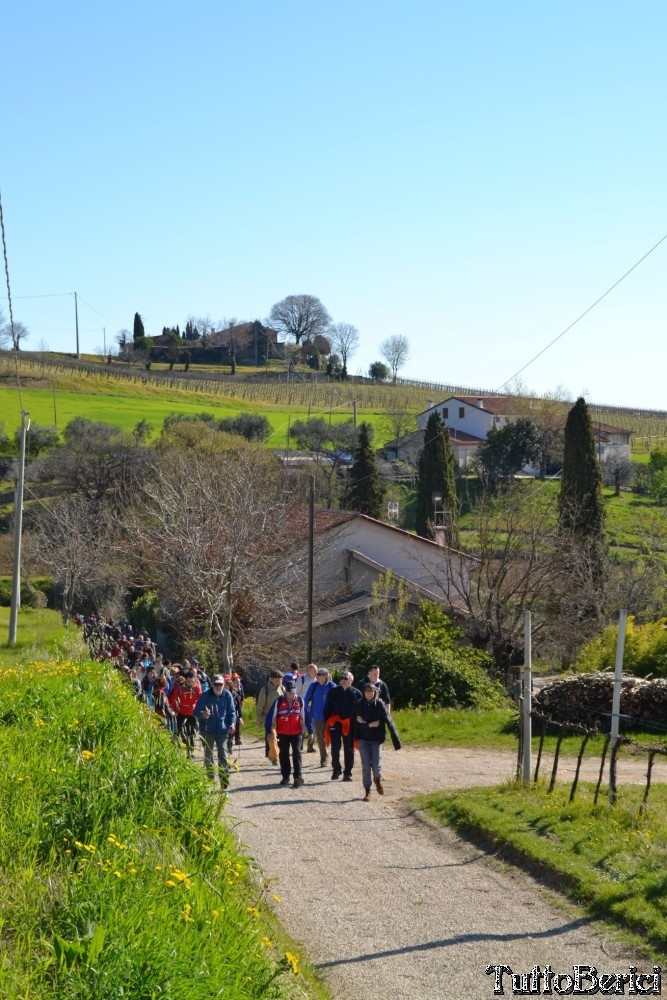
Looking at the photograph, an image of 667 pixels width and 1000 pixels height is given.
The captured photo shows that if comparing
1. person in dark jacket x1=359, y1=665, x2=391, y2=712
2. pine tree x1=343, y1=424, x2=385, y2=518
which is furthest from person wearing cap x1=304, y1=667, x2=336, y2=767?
pine tree x1=343, y1=424, x2=385, y2=518

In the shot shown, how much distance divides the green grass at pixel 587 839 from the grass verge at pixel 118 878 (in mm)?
2550

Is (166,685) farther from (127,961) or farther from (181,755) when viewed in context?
(127,961)

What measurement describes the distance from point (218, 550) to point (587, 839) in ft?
74.6

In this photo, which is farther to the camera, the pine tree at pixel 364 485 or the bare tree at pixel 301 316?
the bare tree at pixel 301 316

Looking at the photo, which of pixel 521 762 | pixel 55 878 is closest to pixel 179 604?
pixel 521 762

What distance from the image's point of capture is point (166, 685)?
57.8ft

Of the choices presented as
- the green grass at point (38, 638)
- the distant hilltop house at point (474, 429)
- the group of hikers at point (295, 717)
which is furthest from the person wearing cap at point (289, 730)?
the distant hilltop house at point (474, 429)

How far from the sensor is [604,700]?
18.7m

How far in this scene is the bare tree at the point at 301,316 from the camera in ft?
469

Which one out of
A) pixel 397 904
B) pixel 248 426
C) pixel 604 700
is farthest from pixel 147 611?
pixel 397 904

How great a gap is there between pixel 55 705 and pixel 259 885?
140 inches

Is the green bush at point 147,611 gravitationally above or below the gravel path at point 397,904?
below

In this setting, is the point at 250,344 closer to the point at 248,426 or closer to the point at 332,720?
the point at 248,426

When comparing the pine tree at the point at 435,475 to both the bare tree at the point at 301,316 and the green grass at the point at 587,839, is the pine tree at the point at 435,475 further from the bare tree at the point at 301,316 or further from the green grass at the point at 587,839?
the bare tree at the point at 301,316
